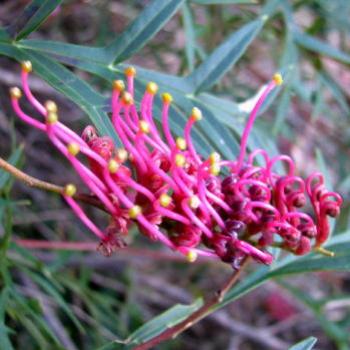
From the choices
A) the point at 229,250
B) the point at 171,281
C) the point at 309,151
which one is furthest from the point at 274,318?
the point at 229,250

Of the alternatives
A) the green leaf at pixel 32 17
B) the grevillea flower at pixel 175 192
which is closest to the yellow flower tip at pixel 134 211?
the grevillea flower at pixel 175 192

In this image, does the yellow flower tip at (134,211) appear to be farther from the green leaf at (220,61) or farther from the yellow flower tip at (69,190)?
the green leaf at (220,61)

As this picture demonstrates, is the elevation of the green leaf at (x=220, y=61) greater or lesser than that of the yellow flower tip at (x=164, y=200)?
greater

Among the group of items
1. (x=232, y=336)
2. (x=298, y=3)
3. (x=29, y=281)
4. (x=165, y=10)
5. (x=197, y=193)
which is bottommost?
(x=232, y=336)

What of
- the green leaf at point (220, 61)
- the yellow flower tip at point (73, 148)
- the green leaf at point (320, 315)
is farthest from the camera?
the green leaf at point (320, 315)

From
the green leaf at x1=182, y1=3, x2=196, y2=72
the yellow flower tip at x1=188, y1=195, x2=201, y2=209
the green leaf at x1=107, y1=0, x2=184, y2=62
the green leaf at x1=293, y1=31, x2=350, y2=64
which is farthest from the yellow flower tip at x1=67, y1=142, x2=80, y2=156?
the green leaf at x1=293, y1=31, x2=350, y2=64

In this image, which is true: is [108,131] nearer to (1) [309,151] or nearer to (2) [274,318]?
(2) [274,318]

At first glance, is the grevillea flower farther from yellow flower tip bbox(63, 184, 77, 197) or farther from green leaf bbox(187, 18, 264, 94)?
green leaf bbox(187, 18, 264, 94)
